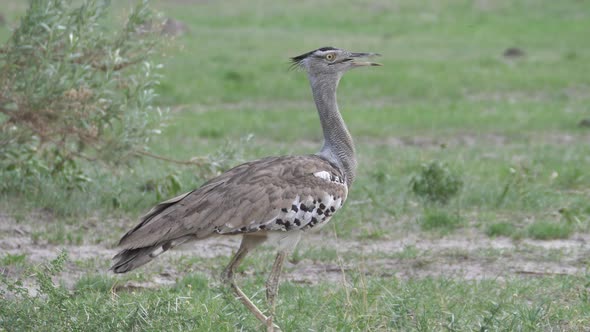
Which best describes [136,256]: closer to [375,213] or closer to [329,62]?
[329,62]

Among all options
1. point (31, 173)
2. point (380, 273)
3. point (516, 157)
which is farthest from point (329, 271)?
point (516, 157)

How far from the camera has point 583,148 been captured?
7941 millimetres

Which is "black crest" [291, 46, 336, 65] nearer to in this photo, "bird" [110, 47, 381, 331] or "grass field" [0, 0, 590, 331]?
"bird" [110, 47, 381, 331]

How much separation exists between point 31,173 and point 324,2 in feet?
42.1

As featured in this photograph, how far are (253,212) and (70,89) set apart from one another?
1999mm

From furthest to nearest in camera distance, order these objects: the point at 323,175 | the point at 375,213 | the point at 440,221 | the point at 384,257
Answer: the point at 375,213 → the point at 440,221 → the point at 384,257 → the point at 323,175

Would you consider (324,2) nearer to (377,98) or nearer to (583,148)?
(377,98)

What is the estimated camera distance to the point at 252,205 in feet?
12.7

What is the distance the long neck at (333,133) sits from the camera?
429cm

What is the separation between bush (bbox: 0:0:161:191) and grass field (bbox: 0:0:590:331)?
0.67ft

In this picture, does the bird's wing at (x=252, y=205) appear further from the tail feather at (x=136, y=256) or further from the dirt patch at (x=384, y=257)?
A: the dirt patch at (x=384, y=257)

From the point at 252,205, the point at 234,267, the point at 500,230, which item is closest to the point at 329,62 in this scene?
the point at 252,205

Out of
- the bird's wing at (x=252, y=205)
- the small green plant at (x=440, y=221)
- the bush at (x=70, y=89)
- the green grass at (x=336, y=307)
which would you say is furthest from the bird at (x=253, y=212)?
the bush at (x=70, y=89)

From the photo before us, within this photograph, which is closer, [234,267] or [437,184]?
[234,267]
